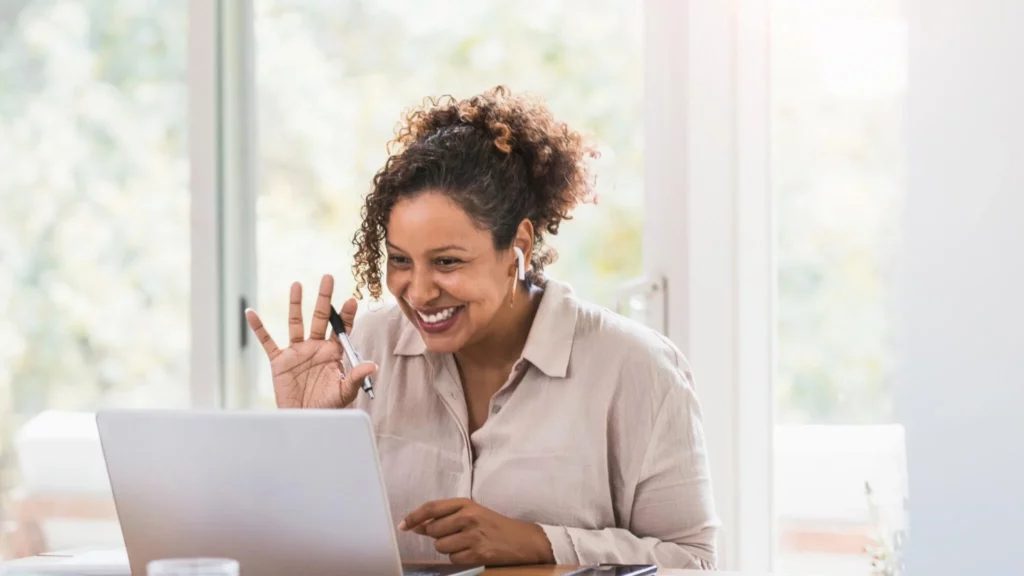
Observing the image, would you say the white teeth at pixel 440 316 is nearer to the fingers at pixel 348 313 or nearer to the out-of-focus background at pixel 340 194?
the fingers at pixel 348 313

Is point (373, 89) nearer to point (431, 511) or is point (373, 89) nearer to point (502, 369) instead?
point (502, 369)

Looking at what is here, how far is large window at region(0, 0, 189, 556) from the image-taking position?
117 inches

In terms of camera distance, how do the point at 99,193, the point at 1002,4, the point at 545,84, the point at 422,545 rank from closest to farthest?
the point at 1002,4 → the point at 422,545 → the point at 545,84 → the point at 99,193

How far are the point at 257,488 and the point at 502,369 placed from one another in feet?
2.48

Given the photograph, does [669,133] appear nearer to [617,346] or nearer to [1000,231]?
[617,346]

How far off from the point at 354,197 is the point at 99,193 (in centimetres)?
67

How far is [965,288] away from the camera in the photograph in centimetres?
157

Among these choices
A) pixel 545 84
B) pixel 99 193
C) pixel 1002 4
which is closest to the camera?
pixel 1002 4

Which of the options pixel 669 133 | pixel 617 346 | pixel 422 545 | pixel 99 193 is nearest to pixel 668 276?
pixel 669 133

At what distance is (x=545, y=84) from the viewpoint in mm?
2768

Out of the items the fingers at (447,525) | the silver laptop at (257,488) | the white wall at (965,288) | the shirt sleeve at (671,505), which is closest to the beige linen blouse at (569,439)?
the shirt sleeve at (671,505)

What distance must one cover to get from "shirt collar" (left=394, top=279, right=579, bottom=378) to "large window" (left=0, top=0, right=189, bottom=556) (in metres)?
1.21

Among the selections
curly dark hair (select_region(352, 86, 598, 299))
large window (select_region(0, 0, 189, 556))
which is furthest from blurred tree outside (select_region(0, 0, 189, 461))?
curly dark hair (select_region(352, 86, 598, 299))

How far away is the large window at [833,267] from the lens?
2.54 metres
